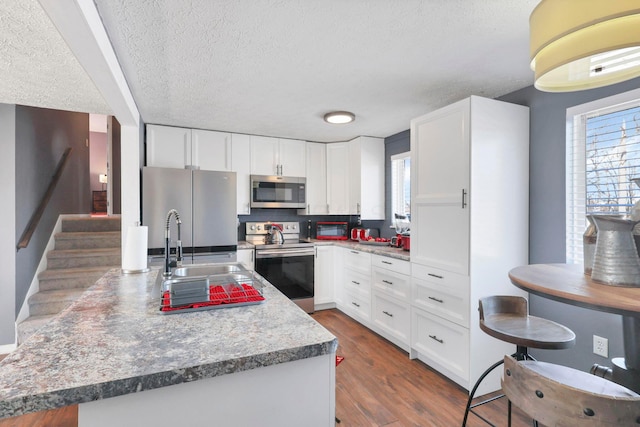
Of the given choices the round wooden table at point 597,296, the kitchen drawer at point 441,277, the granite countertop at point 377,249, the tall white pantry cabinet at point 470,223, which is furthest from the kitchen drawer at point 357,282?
the round wooden table at point 597,296

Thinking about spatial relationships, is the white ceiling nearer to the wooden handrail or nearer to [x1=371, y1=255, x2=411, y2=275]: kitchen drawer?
the wooden handrail

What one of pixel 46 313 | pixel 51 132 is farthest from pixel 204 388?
pixel 51 132

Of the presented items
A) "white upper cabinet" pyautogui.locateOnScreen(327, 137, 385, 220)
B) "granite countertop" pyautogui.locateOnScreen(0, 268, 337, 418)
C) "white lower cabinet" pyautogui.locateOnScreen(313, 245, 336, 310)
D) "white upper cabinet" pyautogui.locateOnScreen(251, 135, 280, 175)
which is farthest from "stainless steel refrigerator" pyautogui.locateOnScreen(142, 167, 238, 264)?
"granite countertop" pyautogui.locateOnScreen(0, 268, 337, 418)

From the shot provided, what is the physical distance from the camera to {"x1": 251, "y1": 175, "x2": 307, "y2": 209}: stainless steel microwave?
397cm

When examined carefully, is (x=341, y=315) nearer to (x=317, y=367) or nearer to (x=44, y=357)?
(x=317, y=367)

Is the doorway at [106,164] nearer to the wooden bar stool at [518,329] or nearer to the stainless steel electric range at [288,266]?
the stainless steel electric range at [288,266]

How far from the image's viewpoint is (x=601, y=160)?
2.07 m

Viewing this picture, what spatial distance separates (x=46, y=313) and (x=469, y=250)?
4.07 m

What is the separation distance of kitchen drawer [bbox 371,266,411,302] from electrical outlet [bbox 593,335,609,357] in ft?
4.12

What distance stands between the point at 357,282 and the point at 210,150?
90.9 inches

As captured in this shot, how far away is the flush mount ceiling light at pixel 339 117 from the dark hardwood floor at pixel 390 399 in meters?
2.21

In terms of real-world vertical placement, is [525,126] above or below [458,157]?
above

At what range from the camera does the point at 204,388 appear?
88cm

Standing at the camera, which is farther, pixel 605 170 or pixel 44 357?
pixel 605 170
